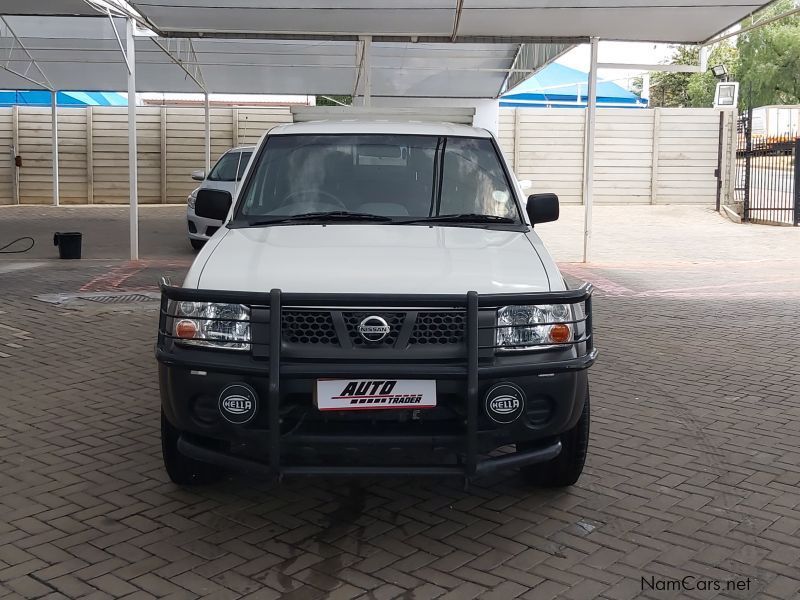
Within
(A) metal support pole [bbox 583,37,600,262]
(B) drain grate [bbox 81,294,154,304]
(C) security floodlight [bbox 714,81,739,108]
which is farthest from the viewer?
(C) security floodlight [bbox 714,81,739,108]

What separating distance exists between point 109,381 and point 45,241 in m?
12.0

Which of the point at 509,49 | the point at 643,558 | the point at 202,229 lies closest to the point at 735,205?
the point at 509,49

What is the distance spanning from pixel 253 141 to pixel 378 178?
75.7 ft

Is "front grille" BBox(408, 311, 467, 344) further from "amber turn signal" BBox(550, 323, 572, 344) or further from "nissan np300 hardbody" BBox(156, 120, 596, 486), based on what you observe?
"amber turn signal" BBox(550, 323, 572, 344)

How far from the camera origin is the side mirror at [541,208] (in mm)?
5805

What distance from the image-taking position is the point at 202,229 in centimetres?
1575

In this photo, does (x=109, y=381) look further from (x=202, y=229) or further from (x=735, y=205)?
(x=735, y=205)

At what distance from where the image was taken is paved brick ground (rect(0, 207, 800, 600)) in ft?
13.1

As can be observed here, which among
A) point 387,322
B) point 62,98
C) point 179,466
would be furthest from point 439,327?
point 62,98

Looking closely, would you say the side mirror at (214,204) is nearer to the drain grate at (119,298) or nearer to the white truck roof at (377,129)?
the white truck roof at (377,129)

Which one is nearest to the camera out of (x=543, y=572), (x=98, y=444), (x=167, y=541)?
(x=543, y=572)

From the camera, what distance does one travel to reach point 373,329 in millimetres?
4105

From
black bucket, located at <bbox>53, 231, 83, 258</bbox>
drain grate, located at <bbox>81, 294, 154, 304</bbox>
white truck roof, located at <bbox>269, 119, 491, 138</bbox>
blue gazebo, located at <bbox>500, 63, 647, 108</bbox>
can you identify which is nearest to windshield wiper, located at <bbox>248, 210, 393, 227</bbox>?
white truck roof, located at <bbox>269, 119, 491, 138</bbox>

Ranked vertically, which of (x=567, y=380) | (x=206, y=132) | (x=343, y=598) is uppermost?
(x=206, y=132)
